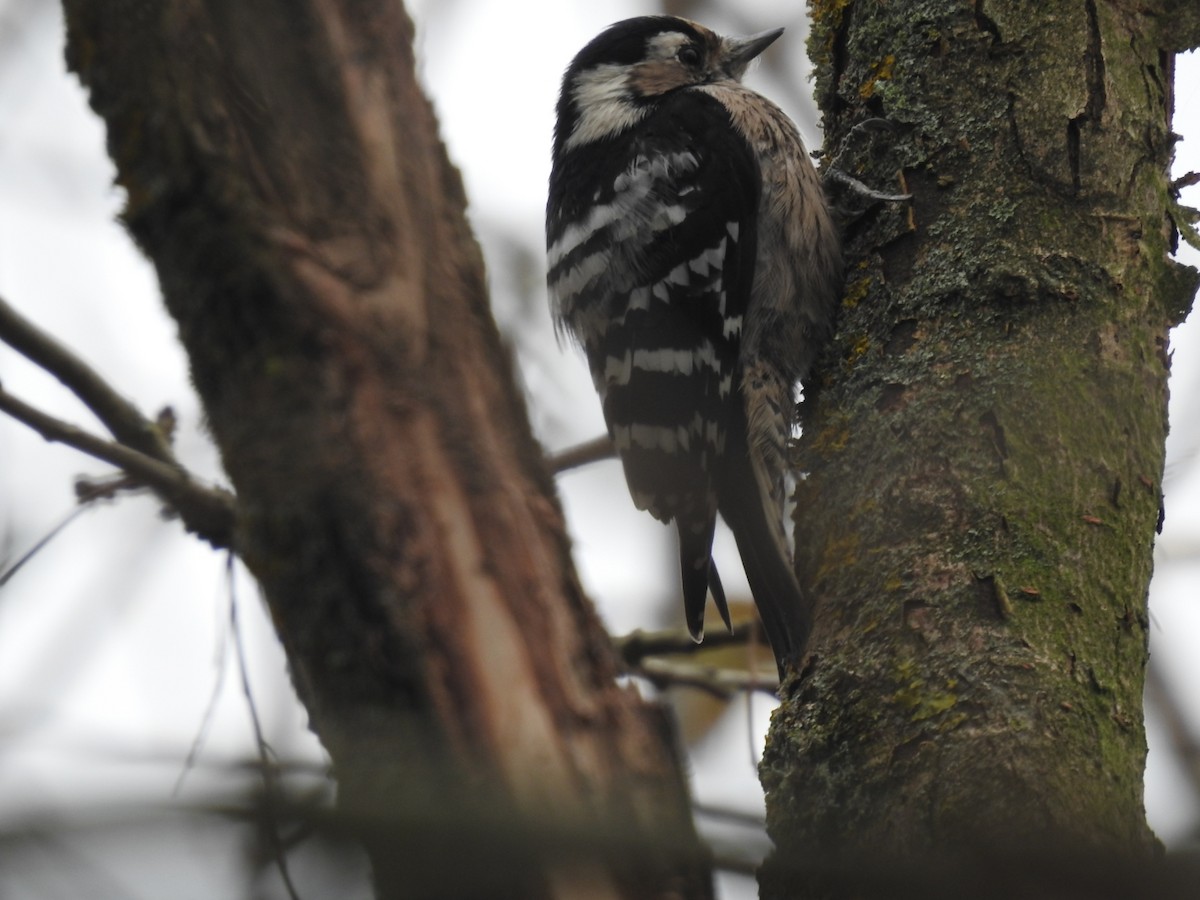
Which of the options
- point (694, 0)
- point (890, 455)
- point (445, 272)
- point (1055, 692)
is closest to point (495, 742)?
point (445, 272)

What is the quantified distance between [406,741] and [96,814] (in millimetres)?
315

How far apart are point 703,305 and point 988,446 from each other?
115cm

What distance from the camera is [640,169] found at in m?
3.46

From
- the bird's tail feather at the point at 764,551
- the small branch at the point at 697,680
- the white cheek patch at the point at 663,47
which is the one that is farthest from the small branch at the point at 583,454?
the white cheek patch at the point at 663,47

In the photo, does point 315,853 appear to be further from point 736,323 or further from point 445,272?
point 736,323

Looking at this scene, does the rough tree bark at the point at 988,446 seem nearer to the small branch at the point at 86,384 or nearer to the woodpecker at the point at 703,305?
the woodpecker at the point at 703,305

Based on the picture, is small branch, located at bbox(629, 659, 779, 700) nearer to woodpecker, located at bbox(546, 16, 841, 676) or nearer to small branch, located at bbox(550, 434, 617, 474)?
woodpecker, located at bbox(546, 16, 841, 676)

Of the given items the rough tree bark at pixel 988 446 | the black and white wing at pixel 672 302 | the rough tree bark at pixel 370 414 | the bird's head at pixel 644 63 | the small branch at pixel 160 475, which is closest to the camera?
the rough tree bark at pixel 370 414

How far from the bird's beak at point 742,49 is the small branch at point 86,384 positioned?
2.60 metres

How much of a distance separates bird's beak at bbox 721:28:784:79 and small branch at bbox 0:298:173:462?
2.60 meters

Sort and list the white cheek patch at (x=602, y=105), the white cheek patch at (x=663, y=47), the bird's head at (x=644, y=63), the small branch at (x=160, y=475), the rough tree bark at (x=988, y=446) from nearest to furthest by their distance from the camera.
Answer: the rough tree bark at (x=988, y=446)
the small branch at (x=160, y=475)
the white cheek patch at (x=602, y=105)
the bird's head at (x=644, y=63)
the white cheek patch at (x=663, y=47)

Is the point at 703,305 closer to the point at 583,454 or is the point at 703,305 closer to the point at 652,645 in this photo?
the point at 583,454

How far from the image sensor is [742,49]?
4270 mm

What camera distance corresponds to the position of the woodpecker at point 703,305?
10.2ft
